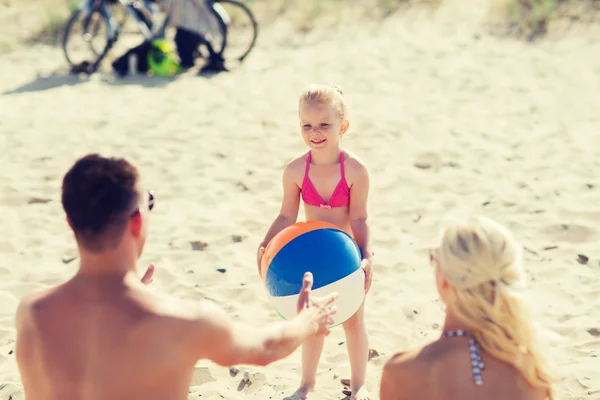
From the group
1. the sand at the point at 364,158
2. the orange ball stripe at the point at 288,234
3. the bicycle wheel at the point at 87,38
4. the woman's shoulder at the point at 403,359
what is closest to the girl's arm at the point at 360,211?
the orange ball stripe at the point at 288,234

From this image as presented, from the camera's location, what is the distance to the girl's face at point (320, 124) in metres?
3.42

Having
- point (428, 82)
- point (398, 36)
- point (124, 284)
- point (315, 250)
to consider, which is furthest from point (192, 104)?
point (124, 284)

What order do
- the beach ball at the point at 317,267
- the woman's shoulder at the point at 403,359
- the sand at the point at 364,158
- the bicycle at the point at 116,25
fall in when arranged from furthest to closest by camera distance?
the bicycle at the point at 116,25 → the sand at the point at 364,158 → the beach ball at the point at 317,267 → the woman's shoulder at the point at 403,359

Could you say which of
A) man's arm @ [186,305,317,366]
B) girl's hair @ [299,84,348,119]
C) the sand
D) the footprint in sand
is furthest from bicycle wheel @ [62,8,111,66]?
man's arm @ [186,305,317,366]

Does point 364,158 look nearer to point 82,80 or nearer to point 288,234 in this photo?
point 288,234

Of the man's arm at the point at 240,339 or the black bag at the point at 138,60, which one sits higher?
the man's arm at the point at 240,339

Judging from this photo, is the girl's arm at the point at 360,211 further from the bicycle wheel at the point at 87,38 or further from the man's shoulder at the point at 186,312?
the bicycle wheel at the point at 87,38

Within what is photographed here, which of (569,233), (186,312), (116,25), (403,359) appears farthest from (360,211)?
(116,25)

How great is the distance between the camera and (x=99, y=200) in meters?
2.24

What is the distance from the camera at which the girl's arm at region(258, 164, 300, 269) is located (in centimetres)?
365

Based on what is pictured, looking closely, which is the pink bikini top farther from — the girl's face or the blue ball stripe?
the blue ball stripe

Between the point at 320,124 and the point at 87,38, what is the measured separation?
775cm

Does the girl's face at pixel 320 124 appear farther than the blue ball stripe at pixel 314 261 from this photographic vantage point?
Yes

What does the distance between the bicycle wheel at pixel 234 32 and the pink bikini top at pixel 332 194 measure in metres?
6.70
